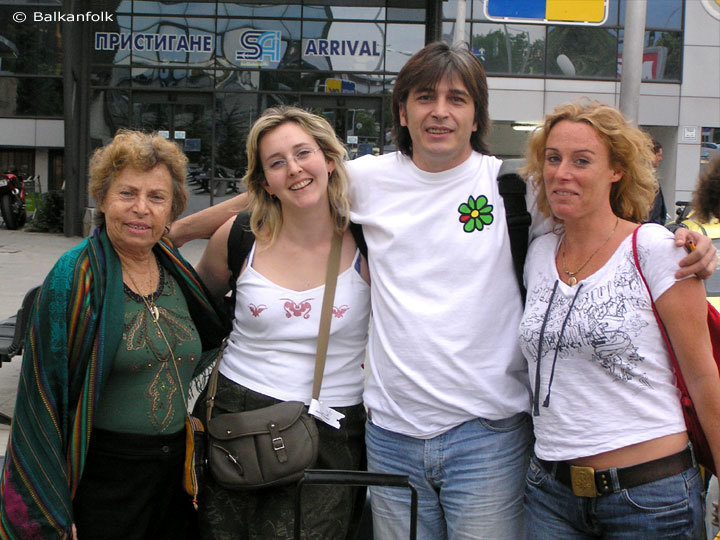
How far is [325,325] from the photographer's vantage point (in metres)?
2.44

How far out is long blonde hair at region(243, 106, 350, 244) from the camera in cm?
257

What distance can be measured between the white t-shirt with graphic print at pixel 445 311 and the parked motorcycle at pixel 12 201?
17.7 m

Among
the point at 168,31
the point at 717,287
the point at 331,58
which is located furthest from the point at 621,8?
the point at 717,287

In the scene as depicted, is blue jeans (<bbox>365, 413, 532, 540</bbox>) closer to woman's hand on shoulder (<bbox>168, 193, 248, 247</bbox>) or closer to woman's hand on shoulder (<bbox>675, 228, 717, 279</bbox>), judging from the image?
woman's hand on shoulder (<bbox>675, 228, 717, 279</bbox>)

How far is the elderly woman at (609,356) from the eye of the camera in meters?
1.93

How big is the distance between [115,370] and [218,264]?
0.57 metres

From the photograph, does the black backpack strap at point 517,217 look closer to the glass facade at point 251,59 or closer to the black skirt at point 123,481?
the black skirt at point 123,481

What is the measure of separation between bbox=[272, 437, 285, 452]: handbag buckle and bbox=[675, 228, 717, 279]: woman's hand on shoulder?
1273 mm

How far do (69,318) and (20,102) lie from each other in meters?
19.4

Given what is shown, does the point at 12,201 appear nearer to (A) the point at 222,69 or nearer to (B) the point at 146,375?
(A) the point at 222,69

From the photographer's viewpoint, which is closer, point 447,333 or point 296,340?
point 447,333

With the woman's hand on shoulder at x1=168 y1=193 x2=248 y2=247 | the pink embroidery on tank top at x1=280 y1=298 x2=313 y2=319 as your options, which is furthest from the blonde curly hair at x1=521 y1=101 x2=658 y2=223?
the woman's hand on shoulder at x1=168 y1=193 x2=248 y2=247

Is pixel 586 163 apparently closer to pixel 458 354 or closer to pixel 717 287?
pixel 458 354

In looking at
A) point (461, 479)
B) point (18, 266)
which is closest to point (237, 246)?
point (461, 479)
